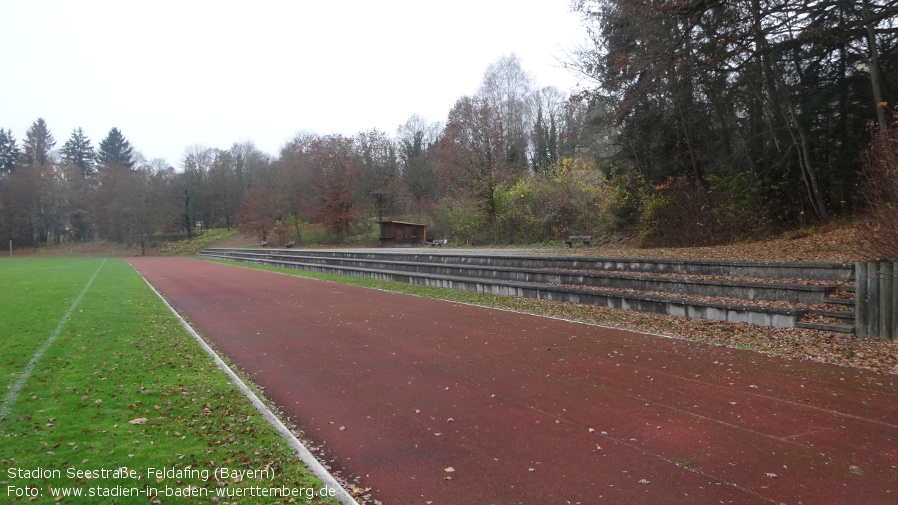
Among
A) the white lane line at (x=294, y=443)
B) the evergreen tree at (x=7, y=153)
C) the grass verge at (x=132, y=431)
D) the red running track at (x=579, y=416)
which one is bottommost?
the red running track at (x=579, y=416)

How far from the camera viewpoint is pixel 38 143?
80.8 meters

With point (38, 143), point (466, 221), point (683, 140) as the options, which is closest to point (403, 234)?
point (466, 221)

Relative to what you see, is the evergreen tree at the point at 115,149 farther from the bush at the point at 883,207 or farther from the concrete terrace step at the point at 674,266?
the bush at the point at 883,207

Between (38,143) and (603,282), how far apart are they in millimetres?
95960

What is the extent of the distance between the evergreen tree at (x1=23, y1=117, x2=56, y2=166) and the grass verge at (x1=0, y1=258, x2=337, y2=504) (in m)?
89.4

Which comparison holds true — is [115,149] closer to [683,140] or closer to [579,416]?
[683,140]

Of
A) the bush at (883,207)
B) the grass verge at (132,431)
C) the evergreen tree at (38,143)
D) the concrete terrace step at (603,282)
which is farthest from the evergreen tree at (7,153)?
the bush at (883,207)

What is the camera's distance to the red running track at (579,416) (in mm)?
4016

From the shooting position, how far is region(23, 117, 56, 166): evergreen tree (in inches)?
3100

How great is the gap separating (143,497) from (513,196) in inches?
1240

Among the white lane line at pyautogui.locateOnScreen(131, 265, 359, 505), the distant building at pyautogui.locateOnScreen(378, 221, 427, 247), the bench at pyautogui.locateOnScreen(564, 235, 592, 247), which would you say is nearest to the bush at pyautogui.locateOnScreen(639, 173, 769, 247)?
the bench at pyautogui.locateOnScreen(564, 235, 592, 247)

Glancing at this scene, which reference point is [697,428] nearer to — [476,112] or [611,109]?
[611,109]

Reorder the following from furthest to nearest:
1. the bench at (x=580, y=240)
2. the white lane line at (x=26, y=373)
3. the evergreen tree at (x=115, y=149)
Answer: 1. the evergreen tree at (x=115, y=149)
2. the bench at (x=580, y=240)
3. the white lane line at (x=26, y=373)

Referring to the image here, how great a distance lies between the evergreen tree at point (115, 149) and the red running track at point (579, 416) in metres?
99.0
